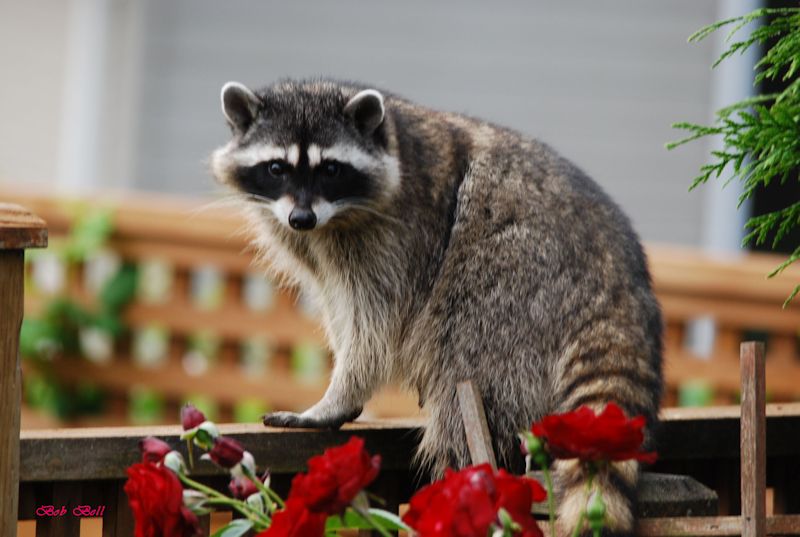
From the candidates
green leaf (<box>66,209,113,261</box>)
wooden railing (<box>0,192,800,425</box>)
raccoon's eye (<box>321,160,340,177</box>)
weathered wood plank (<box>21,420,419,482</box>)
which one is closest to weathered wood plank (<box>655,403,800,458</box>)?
weathered wood plank (<box>21,420,419,482</box>)

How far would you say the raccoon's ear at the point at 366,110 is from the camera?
374cm

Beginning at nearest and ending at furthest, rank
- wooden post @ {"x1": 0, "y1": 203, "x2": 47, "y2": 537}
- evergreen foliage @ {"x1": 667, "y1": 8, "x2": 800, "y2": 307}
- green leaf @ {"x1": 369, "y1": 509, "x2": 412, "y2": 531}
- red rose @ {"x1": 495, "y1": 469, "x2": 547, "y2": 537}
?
1. red rose @ {"x1": 495, "y1": 469, "x2": 547, "y2": 537}
2. green leaf @ {"x1": 369, "y1": 509, "x2": 412, "y2": 531}
3. wooden post @ {"x1": 0, "y1": 203, "x2": 47, "y2": 537}
4. evergreen foliage @ {"x1": 667, "y1": 8, "x2": 800, "y2": 307}

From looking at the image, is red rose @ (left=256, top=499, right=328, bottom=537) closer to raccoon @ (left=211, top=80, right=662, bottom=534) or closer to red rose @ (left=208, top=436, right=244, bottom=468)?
red rose @ (left=208, top=436, right=244, bottom=468)

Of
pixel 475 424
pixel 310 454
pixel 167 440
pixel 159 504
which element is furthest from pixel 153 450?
pixel 310 454

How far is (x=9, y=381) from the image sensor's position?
96.9 inches

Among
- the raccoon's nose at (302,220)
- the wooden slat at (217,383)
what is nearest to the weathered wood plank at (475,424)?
the raccoon's nose at (302,220)

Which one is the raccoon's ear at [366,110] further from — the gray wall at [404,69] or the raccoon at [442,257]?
the gray wall at [404,69]

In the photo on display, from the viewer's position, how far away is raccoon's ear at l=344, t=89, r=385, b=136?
12.3 feet

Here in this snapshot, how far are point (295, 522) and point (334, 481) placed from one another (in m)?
0.10

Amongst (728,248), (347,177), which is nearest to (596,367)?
(347,177)

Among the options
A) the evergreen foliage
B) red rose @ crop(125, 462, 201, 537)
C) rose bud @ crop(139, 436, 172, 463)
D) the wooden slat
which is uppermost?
the evergreen foliage

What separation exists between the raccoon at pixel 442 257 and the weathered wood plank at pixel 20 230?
3.26 feet

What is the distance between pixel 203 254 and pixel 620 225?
3.67 meters

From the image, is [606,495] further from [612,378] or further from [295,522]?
[295,522]
